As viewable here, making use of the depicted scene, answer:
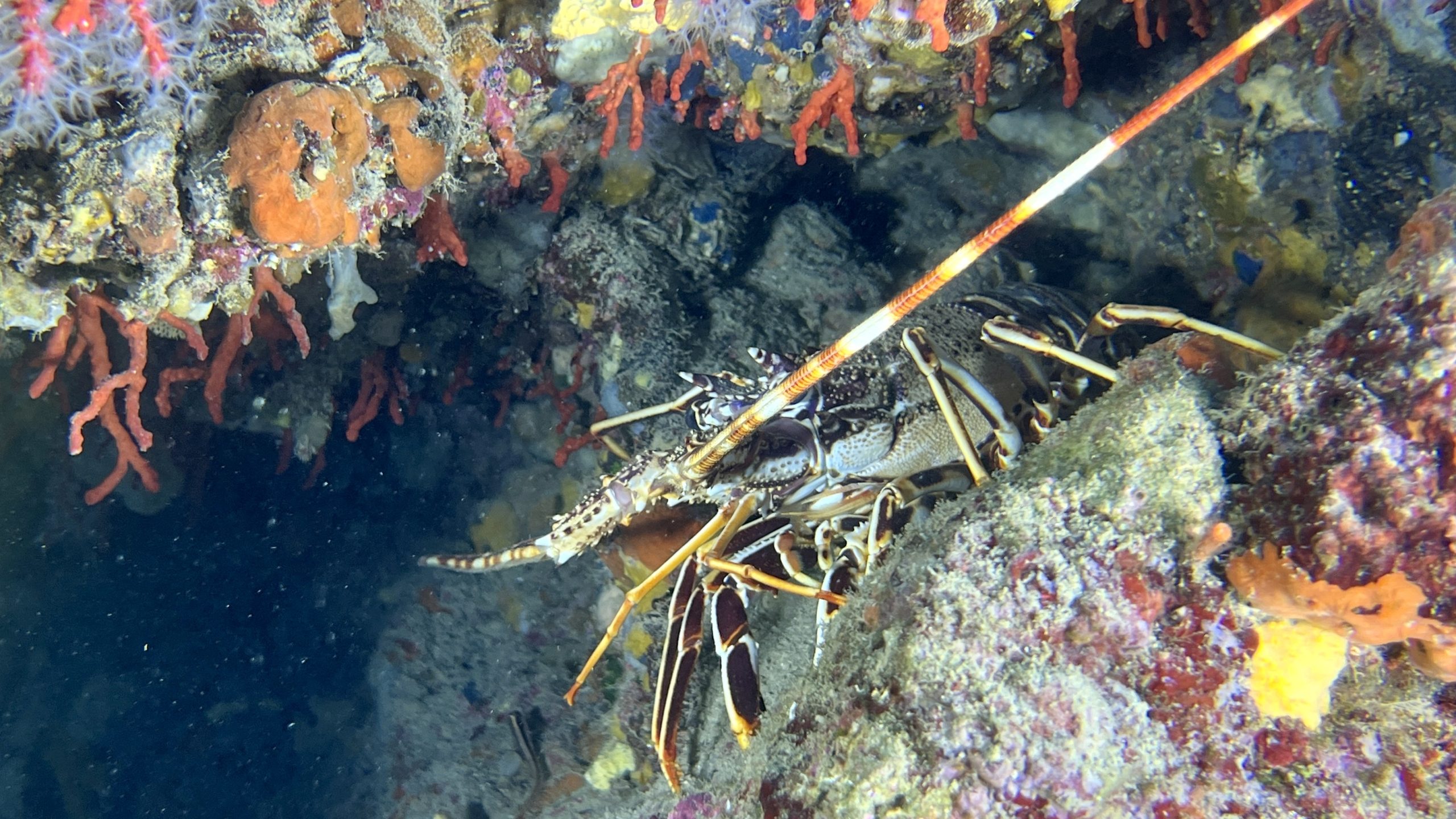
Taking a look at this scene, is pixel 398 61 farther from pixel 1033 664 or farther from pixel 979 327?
pixel 979 327

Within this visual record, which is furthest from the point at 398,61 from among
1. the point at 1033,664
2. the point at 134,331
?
the point at 1033,664

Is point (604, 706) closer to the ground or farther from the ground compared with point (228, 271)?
closer to the ground

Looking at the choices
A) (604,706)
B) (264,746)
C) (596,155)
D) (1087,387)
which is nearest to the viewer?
(1087,387)

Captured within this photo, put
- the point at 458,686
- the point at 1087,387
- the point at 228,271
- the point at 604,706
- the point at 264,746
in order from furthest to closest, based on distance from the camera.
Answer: the point at 264,746, the point at 458,686, the point at 604,706, the point at 1087,387, the point at 228,271

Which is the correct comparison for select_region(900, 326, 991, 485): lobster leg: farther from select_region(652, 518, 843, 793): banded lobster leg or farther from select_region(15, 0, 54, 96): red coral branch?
select_region(15, 0, 54, 96): red coral branch

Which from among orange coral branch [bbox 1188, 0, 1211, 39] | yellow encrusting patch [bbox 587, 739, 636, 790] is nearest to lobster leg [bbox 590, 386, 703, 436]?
yellow encrusting patch [bbox 587, 739, 636, 790]

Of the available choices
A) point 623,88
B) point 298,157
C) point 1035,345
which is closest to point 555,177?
point 623,88
